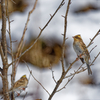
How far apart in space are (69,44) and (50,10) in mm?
1755

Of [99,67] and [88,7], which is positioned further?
[88,7]

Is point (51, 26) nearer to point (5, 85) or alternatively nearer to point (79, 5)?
point (79, 5)

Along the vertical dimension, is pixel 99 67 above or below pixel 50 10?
below

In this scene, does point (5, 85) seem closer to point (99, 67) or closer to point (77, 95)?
point (77, 95)

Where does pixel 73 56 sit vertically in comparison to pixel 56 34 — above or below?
below

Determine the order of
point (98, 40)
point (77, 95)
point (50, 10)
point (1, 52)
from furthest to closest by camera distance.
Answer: point (50, 10) → point (98, 40) → point (77, 95) → point (1, 52)

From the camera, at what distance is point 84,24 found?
7.54 meters

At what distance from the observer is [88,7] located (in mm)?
8312

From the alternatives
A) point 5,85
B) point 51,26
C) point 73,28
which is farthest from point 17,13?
point 5,85

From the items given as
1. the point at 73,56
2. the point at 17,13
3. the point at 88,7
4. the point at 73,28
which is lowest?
the point at 73,56

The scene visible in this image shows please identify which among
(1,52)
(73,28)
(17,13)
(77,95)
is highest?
(17,13)

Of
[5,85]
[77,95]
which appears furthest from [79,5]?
[5,85]

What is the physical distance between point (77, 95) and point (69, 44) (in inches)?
51.7

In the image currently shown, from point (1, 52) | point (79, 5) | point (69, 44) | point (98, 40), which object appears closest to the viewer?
point (1, 52)
